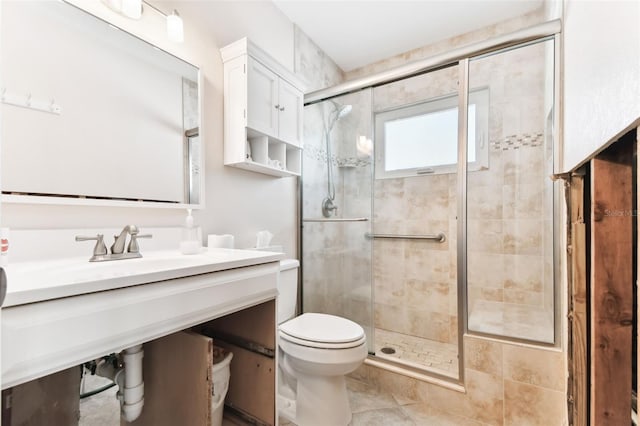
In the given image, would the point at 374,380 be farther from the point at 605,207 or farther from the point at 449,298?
the point at 605,207

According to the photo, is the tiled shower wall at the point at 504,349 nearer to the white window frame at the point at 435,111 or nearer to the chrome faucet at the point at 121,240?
the white window frame at the point at 435,111

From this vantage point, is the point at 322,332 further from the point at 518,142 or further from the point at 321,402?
the point at 518,142

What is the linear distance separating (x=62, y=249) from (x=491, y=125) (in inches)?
97.9

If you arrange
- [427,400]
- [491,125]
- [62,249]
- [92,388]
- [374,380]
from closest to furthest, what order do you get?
1. [62,249]
2. [92,388]
3. [427,400]
4. [374,380]
5. [491,125]

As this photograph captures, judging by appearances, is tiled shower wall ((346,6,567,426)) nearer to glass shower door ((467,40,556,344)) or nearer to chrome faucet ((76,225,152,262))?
glass shower door ((467,40,556,344))

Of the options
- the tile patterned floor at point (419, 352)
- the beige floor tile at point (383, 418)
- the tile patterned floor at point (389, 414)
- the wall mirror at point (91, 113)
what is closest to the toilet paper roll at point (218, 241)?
the wall mirror at point (91, 113)

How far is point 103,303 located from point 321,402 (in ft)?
3.80

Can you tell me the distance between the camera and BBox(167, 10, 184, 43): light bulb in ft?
4.27

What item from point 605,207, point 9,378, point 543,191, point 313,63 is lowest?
point 9,378

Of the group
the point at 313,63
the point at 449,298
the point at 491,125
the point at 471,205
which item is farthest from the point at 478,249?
the point at 313,63

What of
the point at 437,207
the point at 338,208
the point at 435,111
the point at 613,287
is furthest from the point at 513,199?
the point at 613,287

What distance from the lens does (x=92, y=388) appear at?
3.84ft

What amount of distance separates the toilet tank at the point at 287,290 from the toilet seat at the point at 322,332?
6 centimetres

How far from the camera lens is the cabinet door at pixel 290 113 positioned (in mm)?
1820
